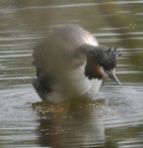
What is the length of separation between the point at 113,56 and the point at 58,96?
134cm

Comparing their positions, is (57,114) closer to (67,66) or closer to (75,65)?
(75,65)

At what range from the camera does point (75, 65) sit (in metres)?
8.05

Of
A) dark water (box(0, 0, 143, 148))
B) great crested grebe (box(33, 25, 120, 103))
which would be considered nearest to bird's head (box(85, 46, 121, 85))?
great crested grebe (box(33, 25, 120, 103))

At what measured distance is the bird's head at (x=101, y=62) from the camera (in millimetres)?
7281

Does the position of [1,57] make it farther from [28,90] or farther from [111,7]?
[111,7]

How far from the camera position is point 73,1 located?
14344mm

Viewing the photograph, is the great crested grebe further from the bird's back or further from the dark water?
the dark water

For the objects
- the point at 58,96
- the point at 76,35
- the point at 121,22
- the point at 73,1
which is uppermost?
the point at 121,22

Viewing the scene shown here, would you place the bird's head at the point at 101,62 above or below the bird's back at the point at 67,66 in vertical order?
above

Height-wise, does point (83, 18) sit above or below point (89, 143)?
below

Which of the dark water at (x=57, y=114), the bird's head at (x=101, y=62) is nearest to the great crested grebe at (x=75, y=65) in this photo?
the bird's head at (x=101, y=62)

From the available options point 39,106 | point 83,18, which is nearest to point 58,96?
point 39,106

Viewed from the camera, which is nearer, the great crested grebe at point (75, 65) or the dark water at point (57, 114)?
the dark water at point (57, 114)

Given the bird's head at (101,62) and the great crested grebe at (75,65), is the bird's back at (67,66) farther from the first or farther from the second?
the bird's head at (101,62)
